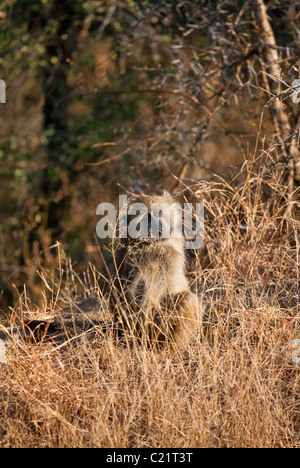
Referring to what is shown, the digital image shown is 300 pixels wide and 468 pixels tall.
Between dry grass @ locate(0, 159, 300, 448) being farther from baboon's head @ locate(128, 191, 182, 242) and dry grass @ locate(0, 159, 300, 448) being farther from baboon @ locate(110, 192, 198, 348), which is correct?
baboon's head @ locate(128, 191, 182, 242)

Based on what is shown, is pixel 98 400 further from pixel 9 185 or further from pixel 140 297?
pixel 9 185

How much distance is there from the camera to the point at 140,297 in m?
3.65

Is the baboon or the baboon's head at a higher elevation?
the baboon's head

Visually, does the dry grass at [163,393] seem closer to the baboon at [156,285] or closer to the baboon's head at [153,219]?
the baboon at [156,285]

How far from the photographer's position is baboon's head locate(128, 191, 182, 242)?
12.1 ft

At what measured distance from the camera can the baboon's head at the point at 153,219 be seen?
12.1 ft

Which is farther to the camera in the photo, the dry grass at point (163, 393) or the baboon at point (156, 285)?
the baboon at point (156, 285)

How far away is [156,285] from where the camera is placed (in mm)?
3611

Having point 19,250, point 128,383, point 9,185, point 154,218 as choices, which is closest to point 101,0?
point 9,185

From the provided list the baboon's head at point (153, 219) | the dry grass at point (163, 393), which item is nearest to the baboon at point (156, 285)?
the baboon's head at point (153, 219)

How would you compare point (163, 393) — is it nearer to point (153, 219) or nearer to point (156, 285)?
point (156, 285)

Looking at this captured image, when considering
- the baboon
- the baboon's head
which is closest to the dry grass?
the baboon

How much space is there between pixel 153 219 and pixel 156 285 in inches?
15.9

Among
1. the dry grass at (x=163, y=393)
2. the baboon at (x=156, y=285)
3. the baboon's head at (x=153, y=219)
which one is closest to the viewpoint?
the dry grass at (x=163, y=393)
